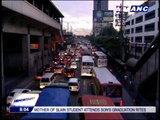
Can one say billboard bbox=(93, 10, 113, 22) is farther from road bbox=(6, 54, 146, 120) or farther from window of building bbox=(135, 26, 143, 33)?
road bbox=(6, 54, 146, 120)

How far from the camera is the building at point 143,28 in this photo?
5828cm

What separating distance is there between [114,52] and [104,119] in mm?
49824

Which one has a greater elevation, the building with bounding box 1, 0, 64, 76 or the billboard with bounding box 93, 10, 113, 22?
the billboard with bounding box 93, 10, 113, 22

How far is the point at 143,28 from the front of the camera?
233ft

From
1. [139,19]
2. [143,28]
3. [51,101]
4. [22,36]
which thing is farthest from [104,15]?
[51,101]

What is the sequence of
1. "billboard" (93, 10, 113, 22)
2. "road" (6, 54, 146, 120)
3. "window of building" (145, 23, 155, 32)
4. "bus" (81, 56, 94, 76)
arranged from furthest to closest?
1. "billboard" (93, 10, 113, 22)
2. "window of building" (145, 23, 155, 32)
3. "bus" (81, 56, 94, 76)
4. "road" (6, 54, 146, 120)

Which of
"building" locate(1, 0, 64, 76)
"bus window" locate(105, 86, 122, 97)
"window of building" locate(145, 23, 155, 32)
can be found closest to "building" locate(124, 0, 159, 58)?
"window of building" locate(145, 23, 155, 32)

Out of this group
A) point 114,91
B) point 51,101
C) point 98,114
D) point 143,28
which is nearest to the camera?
point 98,114

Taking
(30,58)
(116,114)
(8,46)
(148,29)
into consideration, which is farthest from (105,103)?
(148,29)

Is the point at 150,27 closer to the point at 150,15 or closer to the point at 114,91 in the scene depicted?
the point at 150,15

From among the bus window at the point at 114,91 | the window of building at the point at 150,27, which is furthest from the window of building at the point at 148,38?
the bus window at the point at 114,91

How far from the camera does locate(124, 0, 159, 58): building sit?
191 ft

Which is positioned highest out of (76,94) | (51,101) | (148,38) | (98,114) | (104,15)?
(104,15)

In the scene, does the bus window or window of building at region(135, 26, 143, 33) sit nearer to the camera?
the bus window
